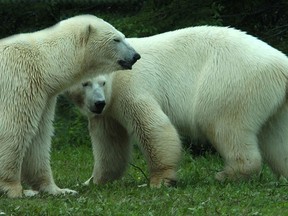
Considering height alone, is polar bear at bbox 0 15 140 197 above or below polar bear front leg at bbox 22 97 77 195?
above

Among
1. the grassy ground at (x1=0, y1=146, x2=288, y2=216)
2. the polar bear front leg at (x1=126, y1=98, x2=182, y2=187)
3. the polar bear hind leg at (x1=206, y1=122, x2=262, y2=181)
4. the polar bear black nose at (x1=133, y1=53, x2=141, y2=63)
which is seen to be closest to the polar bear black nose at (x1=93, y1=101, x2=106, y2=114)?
the polar bear front leg at (x1=126, y1=98, x2=182, y2=187)

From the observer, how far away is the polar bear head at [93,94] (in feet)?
28.1

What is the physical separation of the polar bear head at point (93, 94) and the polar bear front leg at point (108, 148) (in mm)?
328

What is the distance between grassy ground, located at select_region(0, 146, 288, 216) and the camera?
6785 millimetres

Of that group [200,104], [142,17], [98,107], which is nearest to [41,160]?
[98,107]

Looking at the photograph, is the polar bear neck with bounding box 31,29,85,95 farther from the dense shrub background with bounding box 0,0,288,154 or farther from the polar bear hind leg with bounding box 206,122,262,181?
the dense shrub background with bounding box 0,0,288,154

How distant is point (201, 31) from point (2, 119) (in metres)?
2.24

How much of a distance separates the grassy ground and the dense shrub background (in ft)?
12.2

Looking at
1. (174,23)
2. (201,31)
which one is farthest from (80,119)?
(201,31)

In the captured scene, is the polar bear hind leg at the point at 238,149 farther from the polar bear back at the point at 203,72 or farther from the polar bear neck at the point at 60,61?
the polar bear neck at the point at 60,61

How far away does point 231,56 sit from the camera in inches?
344

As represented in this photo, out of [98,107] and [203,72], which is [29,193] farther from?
[203,72]

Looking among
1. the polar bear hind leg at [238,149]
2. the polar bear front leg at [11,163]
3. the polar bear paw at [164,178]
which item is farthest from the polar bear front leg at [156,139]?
the polar bear front leg at [11,163]

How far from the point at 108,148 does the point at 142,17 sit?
426 centimetres
